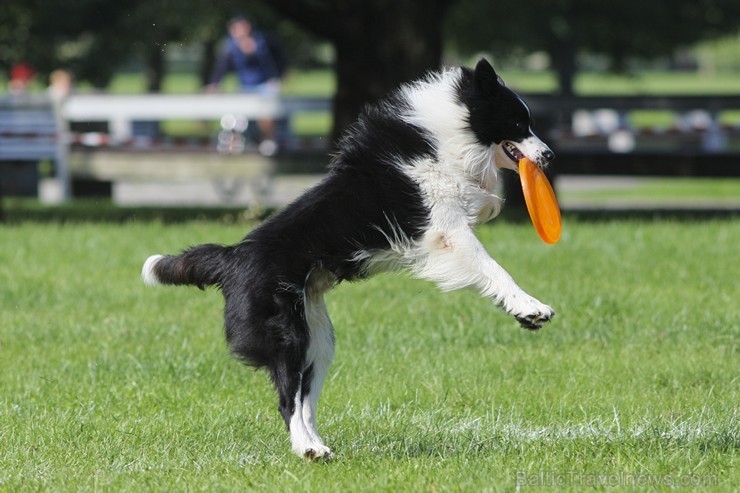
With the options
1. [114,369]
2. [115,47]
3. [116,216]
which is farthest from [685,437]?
[115,47]

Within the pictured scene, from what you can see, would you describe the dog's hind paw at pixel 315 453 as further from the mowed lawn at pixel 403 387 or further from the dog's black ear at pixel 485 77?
the dog's black ear at pixel 485 77

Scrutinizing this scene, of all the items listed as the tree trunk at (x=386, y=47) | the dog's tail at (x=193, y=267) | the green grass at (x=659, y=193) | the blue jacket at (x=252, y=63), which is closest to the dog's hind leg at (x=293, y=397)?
the dog's tail at (x=193, y=267)

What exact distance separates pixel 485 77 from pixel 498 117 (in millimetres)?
→ 194

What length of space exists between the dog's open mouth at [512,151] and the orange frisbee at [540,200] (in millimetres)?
47

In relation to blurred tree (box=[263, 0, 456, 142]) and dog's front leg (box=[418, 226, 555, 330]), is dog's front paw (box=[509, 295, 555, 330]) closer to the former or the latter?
dog's front leg (box=[418, 226, 555, 330])

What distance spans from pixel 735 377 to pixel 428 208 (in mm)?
2496

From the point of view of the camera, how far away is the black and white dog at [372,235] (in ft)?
16.9

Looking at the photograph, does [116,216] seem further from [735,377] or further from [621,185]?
[621,185]

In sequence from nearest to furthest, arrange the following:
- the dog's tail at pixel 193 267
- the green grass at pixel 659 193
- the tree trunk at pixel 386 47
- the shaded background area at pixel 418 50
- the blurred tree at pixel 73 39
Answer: the dog's tail at pixel 193 267 < the tree trunk at pixel 386 47 < the shaded background area at pixel 418 50 < the green grass at pixel 659 193 < the blurred tree at pixel 73 39

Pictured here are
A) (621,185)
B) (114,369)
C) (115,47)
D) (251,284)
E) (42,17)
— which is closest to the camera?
(251,284)

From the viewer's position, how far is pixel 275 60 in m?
21.4

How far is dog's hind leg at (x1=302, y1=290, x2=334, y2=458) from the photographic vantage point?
5242mm

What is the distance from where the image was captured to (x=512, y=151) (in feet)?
18.1

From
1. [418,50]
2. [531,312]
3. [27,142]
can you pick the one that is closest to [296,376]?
[531,312]
